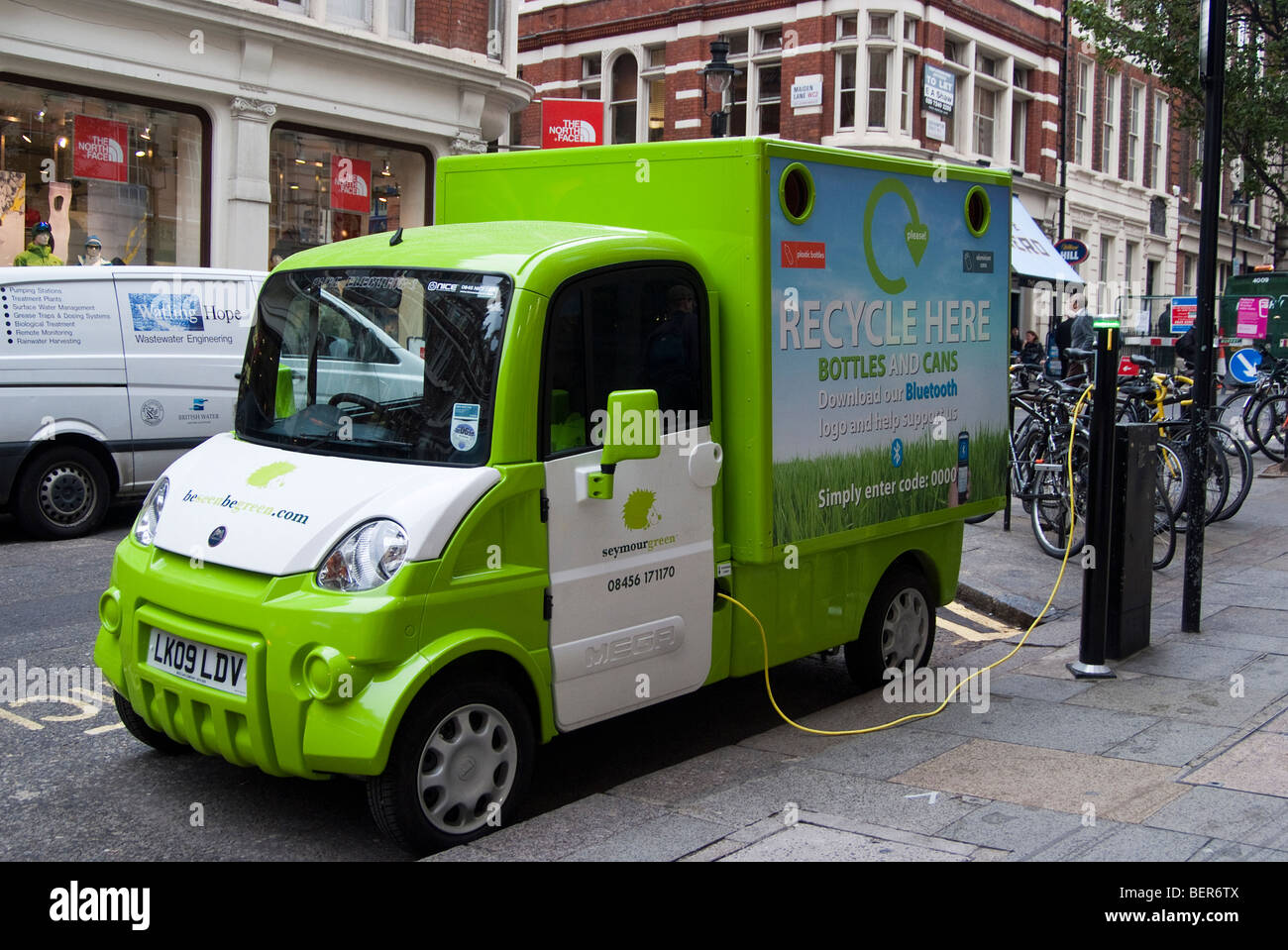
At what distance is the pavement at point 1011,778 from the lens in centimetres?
436

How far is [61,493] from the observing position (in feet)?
34.9

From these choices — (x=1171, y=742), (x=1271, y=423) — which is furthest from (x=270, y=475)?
(x=1271, y=423)

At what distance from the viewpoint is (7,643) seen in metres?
7.22

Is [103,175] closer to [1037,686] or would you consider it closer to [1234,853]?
[1037,686]

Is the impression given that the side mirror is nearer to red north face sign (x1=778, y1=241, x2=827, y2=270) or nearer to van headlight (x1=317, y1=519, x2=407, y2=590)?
van headlight (x1=317, y1=519, x2=407, y2=590)

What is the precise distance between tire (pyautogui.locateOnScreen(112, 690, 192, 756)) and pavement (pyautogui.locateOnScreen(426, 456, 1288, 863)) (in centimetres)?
169

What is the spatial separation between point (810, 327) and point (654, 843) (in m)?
2.37

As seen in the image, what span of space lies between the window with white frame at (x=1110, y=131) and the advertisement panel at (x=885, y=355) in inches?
1348

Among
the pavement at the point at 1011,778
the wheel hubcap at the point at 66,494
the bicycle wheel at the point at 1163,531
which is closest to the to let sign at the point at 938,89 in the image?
the bicycle wheel at the point at 1163,531

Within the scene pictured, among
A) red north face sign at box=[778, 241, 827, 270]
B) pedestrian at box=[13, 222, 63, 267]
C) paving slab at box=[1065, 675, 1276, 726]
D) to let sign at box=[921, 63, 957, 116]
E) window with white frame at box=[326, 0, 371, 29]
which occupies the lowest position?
paving slab at box=[1065, 675, 1276, 726]

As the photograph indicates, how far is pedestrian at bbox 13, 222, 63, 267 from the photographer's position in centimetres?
1400

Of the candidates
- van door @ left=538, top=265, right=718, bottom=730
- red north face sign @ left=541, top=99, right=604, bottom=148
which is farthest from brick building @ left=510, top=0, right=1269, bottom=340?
van door @ left=538, top=265, right=718, bottom=730

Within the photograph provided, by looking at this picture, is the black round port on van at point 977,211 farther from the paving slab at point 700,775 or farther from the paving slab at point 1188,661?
the paving slab at point 700,775

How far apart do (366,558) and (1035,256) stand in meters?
21.5
